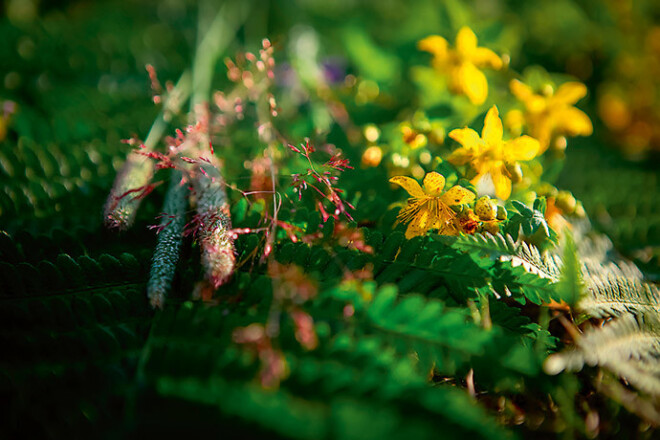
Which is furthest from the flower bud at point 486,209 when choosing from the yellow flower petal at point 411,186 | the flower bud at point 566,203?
the flower bud at point 566,203

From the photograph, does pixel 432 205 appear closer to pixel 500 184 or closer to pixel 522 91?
pixel 500 184

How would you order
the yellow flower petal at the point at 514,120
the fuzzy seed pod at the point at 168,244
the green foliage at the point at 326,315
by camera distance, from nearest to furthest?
the green foliage at the point at 326,315, the fuzzy seed pod at the point at 168,244, the yellow flower petal at the point at 514,120

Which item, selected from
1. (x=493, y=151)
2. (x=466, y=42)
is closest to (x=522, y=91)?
(x=466, y=42)

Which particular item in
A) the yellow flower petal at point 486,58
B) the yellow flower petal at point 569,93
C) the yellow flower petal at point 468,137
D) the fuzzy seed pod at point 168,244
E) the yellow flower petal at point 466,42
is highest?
the yellow flower petal at point 466,42

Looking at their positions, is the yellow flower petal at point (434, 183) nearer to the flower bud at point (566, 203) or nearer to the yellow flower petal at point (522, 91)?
the flower bud at point (566, 203)

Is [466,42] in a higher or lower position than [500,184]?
higher

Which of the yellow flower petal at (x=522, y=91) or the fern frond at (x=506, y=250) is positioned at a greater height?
the yellow flower petal at (x=522, y=91)

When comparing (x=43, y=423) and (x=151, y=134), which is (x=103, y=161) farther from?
(x=43, y=423)
